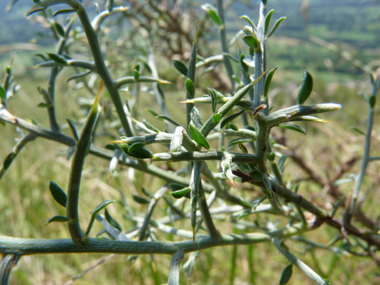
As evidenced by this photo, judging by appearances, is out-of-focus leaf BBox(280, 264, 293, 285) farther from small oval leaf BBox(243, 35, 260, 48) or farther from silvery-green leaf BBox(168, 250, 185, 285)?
small oval leaf BBox(243, 35, 260, 48)

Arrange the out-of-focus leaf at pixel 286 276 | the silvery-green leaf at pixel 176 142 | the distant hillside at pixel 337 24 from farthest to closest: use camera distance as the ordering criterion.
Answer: the distant hillside at pixel 337 24, the out-of-focus leaf at pixel 286 276, the silvery-green leaf at pixel 176 142

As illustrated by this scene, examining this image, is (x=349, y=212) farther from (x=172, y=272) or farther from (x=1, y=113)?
(x=1, y=113)

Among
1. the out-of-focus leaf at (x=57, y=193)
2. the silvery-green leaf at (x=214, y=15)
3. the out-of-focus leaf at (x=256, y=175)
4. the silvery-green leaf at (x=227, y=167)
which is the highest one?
the silvery-green leaf at (x=214, y=15)

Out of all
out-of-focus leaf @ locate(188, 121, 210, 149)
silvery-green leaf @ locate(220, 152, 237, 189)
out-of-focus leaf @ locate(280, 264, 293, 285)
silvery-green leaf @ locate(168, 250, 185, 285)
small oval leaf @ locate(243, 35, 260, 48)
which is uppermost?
small oval leaf @ locate(243, 35, 260, 48)

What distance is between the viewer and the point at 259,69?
0.86ft

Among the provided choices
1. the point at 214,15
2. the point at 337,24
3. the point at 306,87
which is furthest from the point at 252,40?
the point at 337,24

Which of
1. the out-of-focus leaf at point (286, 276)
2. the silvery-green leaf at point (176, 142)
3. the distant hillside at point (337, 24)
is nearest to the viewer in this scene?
the silvery-green leaf at point (176, 142)

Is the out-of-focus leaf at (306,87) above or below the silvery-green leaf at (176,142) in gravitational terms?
above

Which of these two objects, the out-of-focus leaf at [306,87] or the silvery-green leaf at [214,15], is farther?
the silvery-green leaf at [214,15]

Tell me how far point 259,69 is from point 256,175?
99 mm

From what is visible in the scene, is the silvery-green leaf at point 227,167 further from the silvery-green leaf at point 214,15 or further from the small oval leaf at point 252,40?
the silvery-green leaf at point 214,15

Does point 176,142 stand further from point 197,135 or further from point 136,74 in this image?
point 136,74

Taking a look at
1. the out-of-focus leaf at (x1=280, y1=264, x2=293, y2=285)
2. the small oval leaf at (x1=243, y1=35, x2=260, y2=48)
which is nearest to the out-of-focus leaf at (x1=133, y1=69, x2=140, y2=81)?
the small oval leaf at (x1=243, y1=35, x2=260, y2=48)

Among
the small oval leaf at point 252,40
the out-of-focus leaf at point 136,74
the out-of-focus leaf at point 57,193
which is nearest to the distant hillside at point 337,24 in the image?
the small oval leaf at point 252,40
